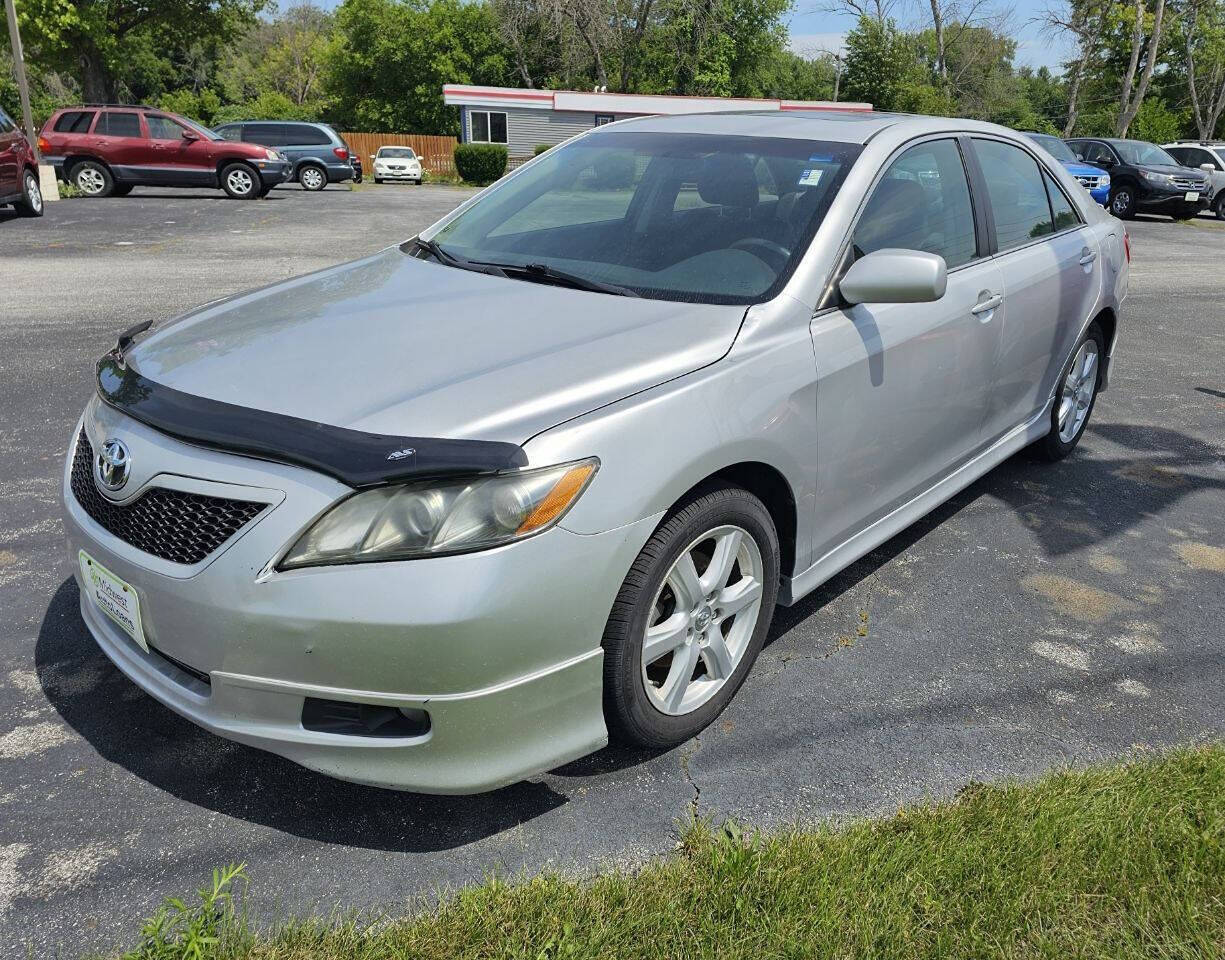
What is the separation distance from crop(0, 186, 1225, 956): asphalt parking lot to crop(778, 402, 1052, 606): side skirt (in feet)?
0.99

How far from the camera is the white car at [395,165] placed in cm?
3412

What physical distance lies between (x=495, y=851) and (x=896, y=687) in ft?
4.75

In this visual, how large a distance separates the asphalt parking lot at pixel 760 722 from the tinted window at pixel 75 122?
17.5 meters

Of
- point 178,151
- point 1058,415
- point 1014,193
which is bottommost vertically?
point 1058,415

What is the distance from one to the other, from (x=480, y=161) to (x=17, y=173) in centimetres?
2349

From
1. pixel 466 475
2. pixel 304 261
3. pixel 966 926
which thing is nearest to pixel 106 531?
pixel 466 475

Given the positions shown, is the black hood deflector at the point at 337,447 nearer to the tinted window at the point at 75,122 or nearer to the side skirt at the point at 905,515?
the side skirt at the point at 905,515

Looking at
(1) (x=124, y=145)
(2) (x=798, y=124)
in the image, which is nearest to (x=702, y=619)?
(2) (x=798, y=124)

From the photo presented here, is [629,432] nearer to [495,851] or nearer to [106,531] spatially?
[495,851]

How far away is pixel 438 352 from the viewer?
2.67m

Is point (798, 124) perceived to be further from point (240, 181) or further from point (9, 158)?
point (240, 181)

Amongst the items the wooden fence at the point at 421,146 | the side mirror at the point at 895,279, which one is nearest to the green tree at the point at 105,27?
the wooden fence at the point at 421,146

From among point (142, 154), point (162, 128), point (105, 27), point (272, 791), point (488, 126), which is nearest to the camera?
point (272, 791)

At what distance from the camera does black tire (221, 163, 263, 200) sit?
20.8m
